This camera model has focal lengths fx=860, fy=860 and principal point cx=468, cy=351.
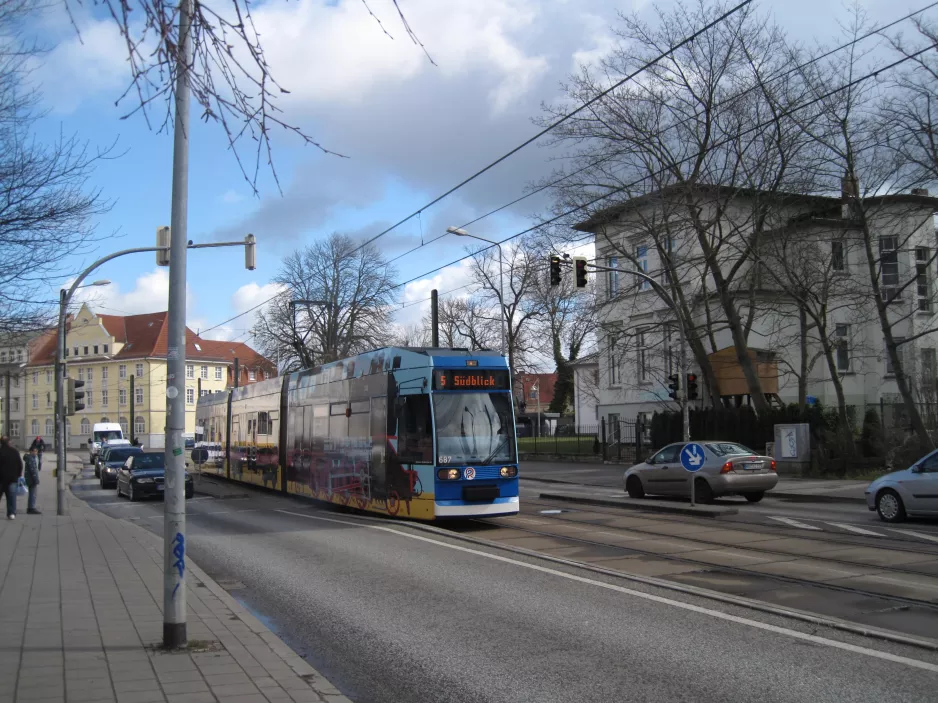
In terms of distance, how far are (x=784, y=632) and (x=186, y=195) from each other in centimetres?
613

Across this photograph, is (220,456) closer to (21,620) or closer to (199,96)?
(21,620)

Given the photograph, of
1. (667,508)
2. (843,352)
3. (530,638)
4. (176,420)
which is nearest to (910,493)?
(667,508)

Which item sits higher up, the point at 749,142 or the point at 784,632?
the point at 749,142

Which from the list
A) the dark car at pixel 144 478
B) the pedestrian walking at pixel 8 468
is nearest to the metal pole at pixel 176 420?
the pedestrian walking at pixel 8 468

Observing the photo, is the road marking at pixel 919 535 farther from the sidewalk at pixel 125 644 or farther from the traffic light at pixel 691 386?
the traffic light at pixel 691 386

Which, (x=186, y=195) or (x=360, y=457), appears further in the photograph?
(x=360, y=457)

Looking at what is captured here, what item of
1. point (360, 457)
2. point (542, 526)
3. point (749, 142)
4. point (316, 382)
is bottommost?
point (542, 526)

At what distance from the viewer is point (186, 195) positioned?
6930 millimetres

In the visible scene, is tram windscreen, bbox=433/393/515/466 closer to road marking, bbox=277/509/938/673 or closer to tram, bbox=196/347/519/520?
tram, bbox=196/347/519/520

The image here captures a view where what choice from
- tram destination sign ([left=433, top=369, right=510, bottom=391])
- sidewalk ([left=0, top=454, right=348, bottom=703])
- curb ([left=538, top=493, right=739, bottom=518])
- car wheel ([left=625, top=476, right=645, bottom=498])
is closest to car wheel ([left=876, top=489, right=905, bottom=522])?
curb ([left=538, top=493, right=739, bottom=518])

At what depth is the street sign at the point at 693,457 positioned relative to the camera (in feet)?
57.2

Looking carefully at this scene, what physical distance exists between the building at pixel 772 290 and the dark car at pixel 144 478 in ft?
50.6

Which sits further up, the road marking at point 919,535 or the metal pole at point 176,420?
the metal pole at point 176,420

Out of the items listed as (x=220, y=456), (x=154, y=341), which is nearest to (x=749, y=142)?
(x=220, y=456)
